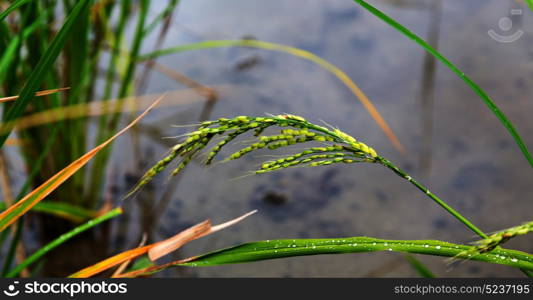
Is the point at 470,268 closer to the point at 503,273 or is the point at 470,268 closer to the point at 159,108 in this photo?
the point at 503,273

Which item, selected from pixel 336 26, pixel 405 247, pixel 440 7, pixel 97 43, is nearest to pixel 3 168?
pixel 97 43

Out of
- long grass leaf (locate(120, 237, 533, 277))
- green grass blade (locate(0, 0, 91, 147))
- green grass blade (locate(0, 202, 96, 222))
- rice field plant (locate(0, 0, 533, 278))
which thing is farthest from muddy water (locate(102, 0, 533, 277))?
green grass blade (locate(0, 0, 91, 147))

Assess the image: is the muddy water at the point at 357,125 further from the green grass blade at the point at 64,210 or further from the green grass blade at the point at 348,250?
the green grass blade at the point at 348,250

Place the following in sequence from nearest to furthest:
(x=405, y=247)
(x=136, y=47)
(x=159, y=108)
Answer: (x=405, y=247), (x=136, y=47), (x=159, y=108)

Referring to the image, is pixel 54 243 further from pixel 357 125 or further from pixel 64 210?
pixel 357 125

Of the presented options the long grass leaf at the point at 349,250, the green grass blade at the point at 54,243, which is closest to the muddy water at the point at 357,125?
the green grass blade at the point at 54,243

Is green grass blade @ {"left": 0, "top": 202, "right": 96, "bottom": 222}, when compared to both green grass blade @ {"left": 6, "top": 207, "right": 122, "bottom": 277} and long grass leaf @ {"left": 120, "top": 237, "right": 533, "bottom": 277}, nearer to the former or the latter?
green grass blade @ {"left": 6, "top": 207, "right": 122, "bottom": 277}

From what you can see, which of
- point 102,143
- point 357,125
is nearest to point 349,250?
point 102,143
